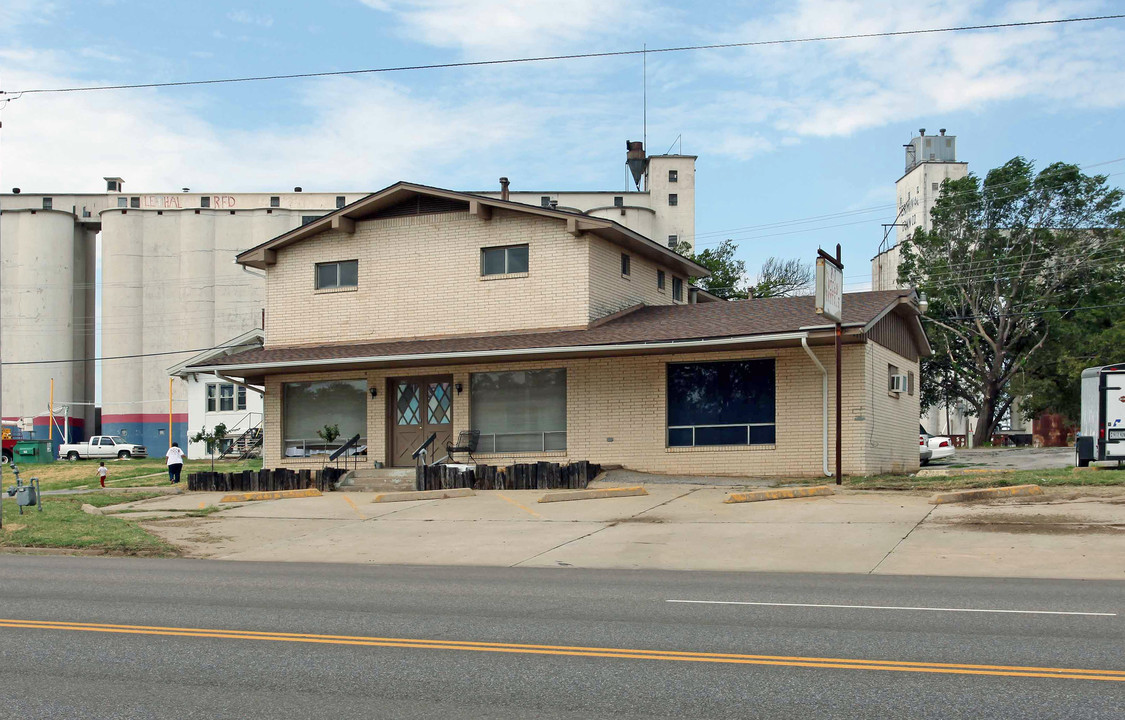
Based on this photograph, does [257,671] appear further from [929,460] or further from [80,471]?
[80,471]

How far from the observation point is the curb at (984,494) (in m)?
18.7

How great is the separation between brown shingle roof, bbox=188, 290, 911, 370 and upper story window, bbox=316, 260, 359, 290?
5.81 ft

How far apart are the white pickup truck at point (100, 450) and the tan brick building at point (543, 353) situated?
37.5m

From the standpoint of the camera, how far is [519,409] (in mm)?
26469

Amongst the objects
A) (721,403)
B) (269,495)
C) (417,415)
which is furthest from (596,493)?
(269,495)

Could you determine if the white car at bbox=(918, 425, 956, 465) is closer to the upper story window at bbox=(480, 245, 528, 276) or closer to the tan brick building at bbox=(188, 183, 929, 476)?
the tan brick building at bbox=(188, 183, 929, 476)

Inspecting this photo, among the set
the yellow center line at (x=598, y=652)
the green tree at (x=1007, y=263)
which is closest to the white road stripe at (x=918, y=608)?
the yellow center line at (x=598, y=652)

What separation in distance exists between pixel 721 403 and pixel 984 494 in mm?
6905

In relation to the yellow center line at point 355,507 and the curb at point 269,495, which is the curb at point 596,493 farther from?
the curb at point 269,495

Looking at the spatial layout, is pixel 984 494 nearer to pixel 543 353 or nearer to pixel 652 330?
pixel 652 330

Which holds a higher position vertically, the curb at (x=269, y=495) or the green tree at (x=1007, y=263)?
the green tree at (x=1007, y=263)

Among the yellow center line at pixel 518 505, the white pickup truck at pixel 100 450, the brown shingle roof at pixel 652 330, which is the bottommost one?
the white pickup truck at pixel 100 450

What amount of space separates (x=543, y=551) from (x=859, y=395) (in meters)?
10.2

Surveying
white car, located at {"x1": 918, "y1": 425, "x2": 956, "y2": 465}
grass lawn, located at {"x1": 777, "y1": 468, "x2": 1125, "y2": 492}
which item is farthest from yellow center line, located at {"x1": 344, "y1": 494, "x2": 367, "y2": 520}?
white car, located at {"x1": 918, "y1": 425, "x2": 956, "y2": 465}
